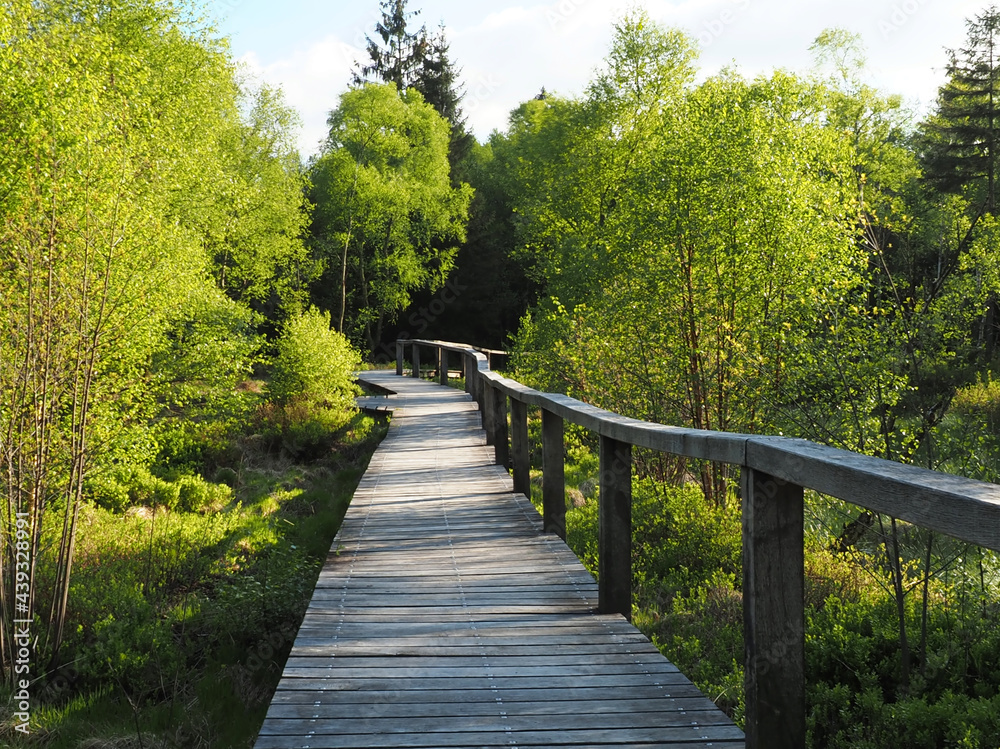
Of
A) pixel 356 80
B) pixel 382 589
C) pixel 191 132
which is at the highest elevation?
pixel 356 80

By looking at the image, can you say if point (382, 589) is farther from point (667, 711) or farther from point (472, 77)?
point (472, 77)

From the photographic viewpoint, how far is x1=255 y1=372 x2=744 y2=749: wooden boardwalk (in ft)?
9.43

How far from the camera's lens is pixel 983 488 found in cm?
178

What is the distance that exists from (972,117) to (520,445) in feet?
90.4

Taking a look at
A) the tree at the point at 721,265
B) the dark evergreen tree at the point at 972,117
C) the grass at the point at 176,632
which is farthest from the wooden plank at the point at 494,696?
the dark evergreen tree at the point at 972,117

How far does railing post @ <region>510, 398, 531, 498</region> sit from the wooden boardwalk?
73 centimetres

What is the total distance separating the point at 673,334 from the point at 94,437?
629 centimetres

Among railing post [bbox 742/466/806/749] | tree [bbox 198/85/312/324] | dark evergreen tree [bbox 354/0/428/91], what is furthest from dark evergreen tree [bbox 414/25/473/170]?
railing post [bbox 742/466/806/749]

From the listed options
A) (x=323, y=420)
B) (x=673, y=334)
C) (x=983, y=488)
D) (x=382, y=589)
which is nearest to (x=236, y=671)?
(x=382, y=589)

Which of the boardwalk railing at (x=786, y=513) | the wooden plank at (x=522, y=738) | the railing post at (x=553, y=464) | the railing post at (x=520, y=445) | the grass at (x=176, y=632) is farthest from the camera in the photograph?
the railing post at (x=520, y=445)

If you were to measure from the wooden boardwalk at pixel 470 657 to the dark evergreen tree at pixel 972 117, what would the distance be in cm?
2686

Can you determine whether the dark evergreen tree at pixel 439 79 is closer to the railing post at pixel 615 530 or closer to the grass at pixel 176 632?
the grass at pixel 176 632

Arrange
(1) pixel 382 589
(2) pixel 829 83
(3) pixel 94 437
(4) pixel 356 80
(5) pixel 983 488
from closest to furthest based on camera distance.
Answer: (5) pixel 983 488, (1) pixel 382 589, (3) pixel 94 437, (2) pixel 829 83, (4) pixel 356 80

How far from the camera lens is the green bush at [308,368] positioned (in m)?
15.3
